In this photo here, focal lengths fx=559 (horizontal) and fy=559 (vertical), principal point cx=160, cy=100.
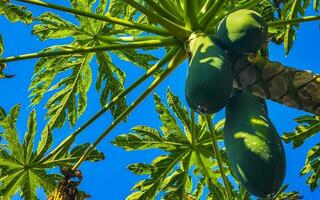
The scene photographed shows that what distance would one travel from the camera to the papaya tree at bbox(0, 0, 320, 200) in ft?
7.86

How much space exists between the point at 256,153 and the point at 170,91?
6.46 ft

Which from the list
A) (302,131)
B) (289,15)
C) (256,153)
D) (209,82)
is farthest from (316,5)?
(256,153)

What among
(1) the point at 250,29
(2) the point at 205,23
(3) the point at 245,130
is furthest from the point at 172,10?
(3) the point at 245,130

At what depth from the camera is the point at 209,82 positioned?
231 cm

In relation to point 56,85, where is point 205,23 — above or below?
below

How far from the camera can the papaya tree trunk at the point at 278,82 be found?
236 cm

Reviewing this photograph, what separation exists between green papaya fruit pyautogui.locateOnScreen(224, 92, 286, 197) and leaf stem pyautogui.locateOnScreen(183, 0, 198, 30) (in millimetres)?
861

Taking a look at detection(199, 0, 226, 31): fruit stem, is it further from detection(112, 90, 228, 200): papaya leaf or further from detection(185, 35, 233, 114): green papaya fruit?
detection(112, 90, 228, 200): papaya leaf

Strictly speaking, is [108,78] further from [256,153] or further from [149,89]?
[256,153]

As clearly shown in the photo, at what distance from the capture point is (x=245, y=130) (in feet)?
7.48

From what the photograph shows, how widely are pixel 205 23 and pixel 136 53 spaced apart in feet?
4.53

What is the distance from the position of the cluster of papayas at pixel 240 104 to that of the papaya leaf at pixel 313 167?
182 centimetres

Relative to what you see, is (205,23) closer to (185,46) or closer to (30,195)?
(185,46)

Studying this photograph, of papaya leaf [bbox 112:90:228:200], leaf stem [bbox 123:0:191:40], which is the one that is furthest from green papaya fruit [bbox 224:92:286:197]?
papaya leaf [bbox 112:90:228:200]
